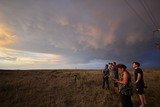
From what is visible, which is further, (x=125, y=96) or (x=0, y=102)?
(x=0, y=102)

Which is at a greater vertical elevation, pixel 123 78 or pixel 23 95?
pixel 123 78

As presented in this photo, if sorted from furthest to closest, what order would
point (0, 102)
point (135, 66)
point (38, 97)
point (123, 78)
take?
point (38, 97) → point (0, 102) → point (135, 66) → point (123, 78)

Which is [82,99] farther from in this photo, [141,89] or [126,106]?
[126,106]

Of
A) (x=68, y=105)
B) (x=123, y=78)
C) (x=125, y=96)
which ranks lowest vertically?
(x=68, y=105)

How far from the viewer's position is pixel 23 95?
55.4ft

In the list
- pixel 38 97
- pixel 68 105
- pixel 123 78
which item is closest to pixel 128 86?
pixel 123 78

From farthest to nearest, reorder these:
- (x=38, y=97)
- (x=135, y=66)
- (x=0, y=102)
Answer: (x=38, y=97), (x=0, y=102), (x=135, y=66)

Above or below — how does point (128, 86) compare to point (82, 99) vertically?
above

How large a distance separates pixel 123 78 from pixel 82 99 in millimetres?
6819

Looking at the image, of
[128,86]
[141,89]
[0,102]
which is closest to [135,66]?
[141,89]

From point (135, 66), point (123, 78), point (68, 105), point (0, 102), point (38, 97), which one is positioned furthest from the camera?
point (38, 97)

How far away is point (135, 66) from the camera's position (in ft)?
35.0

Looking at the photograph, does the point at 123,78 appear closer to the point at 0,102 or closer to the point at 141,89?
the point at 141,89

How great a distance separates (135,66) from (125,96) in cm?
224
